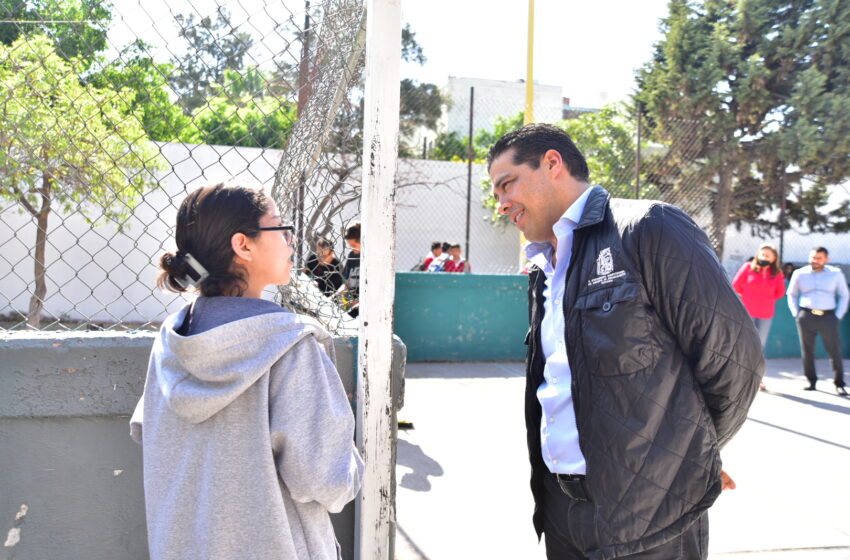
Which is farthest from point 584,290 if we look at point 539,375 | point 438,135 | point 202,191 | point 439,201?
point 438,135

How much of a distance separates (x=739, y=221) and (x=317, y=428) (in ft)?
58.5

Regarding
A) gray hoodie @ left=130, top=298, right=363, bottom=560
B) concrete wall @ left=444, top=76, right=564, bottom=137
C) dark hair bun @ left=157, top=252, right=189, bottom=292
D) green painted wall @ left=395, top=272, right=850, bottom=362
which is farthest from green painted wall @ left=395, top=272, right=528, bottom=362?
concrete wall @ left=444, top=76, right=564, bottom=137

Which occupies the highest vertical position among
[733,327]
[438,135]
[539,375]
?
[438,135]

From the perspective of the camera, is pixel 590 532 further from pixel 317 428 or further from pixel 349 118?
pixel 349 118

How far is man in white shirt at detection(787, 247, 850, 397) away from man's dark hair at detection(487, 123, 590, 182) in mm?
7616

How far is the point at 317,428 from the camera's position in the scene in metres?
1.35

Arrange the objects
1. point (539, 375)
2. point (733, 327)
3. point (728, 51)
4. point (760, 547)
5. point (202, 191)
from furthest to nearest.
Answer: point (728, 51)
point (760, 547)
point (539, 375)
point (733, 327)
point (202, 191)

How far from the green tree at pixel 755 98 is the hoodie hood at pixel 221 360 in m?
14.1

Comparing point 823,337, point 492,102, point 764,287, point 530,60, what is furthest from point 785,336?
point 492,102

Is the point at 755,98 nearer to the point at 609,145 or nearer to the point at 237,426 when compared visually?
the point at 609,145

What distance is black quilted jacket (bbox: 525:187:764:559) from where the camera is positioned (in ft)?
5.50

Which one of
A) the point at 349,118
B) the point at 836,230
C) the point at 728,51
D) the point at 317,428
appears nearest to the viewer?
the point at 317,428

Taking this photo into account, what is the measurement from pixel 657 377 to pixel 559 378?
298mm

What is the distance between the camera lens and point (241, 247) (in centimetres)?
148
